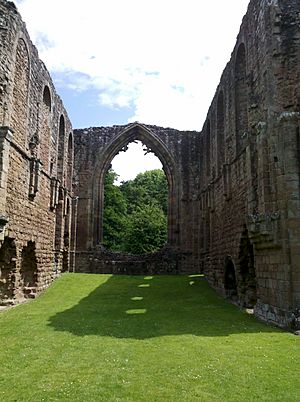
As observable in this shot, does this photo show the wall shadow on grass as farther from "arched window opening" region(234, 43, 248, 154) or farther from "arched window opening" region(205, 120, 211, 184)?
"arched window opening" region(205, 120, 211, 184)

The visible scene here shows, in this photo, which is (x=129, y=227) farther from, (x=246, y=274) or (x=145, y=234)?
(x=246, y=274)

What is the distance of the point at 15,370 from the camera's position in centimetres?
555

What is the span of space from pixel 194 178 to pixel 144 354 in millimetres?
16364

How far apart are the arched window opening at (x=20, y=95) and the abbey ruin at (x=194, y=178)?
6 cm

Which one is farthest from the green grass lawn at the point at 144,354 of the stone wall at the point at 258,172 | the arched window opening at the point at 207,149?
the arched window opening at the point at 207,149

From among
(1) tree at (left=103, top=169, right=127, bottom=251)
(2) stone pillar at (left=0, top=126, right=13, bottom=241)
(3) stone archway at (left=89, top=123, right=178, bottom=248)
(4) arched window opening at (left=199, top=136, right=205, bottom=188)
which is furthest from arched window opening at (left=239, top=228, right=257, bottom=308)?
(1) tree at (left=103, top=169, right=127, bottom=251)

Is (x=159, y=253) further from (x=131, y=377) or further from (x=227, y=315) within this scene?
(x=131, y=377)

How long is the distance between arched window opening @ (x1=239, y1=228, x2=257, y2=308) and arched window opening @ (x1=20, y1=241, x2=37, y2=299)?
21.5ft

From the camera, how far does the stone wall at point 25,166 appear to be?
10.7 metres

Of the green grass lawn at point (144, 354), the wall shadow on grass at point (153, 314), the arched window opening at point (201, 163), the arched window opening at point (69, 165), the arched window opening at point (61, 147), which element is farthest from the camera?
the arched window opening at point (201, 163)

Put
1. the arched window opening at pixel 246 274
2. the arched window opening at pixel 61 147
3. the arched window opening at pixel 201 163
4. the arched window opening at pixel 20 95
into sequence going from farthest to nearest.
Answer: the arched window opening at pixel 201 163
the arched window opening at pixel 61 147
the arched window opening at pixel 20 95
the arched window opening at pixel 246 274

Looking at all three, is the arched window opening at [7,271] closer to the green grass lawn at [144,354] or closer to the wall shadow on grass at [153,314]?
the green grass lawn at [144,354]

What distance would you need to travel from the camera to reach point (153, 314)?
998 cm

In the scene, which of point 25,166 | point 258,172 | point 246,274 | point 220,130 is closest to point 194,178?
point 220,130
